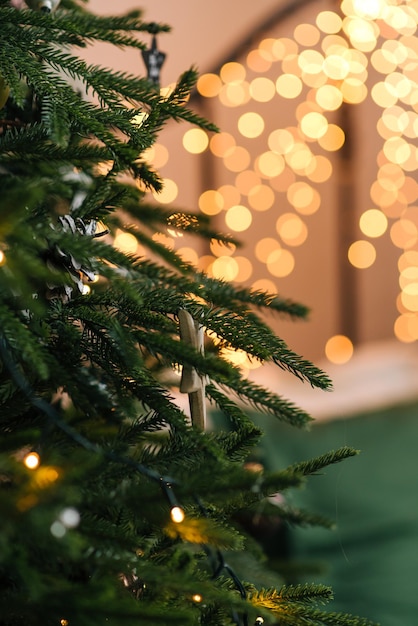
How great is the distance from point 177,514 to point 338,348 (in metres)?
2.05

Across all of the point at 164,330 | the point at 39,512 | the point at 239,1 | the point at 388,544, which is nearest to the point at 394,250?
the point at 239,1

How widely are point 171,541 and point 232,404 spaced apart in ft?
0.39

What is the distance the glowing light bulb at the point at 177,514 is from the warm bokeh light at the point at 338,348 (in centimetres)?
201

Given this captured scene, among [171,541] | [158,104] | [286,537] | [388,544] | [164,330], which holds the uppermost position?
[158,104]

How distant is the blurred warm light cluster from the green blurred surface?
0.95 meters

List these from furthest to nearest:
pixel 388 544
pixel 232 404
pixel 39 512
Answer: pixel 388 544 < pixel 232 404 < pixel 39 512

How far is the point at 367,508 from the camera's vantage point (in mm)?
1146

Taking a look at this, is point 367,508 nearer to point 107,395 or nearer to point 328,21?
point 107,395

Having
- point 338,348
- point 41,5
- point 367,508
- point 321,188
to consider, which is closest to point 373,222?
point 321,188

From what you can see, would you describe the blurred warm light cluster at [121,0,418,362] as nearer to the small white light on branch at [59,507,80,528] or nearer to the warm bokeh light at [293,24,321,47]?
the warm bokeh light at [293,24,321,47]

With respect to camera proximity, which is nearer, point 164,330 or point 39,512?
point 39,512

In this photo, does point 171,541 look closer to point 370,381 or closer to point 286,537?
point 286,537

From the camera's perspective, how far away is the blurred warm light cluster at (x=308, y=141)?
2197mm

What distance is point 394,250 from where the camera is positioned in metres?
2.39
